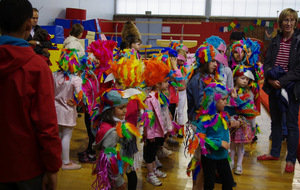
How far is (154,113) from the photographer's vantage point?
303 cm

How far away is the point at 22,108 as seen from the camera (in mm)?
1386

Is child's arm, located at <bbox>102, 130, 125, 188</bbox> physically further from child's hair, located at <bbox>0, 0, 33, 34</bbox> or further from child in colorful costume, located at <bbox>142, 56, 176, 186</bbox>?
child's hair, located at <bbox>0, 0, 33, 34</bbox>

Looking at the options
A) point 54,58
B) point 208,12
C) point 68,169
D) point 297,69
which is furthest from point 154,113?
point 208,12

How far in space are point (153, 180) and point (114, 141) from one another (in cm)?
99

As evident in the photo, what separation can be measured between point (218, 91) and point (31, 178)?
152cm

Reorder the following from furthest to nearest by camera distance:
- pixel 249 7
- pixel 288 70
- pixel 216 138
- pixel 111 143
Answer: pixel 249 7 < pixel 288 70 < pixel 216 138 < pixel 111 143

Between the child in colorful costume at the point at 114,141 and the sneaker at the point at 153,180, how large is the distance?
739mm

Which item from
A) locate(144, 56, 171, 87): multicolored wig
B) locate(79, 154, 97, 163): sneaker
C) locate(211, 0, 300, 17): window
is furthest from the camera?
locate(211, 0, 300, 17): window

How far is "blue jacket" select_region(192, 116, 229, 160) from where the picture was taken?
2.34m

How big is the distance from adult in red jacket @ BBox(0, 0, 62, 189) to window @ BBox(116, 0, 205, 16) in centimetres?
1293

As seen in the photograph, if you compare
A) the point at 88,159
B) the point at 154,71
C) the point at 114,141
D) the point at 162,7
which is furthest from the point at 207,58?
the point at 162,7

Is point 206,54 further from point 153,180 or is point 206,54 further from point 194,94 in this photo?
point 153,180

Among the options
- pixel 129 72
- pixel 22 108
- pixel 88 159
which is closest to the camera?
pixel 22 108

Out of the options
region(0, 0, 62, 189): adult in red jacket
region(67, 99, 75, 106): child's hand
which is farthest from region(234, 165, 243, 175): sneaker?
region(0, 0, 62, 189): adult in red jacket
